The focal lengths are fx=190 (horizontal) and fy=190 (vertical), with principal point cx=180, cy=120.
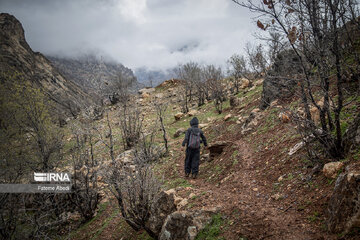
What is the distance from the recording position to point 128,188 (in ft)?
16.4

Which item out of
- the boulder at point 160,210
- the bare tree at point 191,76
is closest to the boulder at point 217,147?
the boulder at point 160,210

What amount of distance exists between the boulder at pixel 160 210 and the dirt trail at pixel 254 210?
988 millimetres

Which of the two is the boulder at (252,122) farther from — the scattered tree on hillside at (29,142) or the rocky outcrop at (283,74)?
the scattered tree on hillside at (29,142)

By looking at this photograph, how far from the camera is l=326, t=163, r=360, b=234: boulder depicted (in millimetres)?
2256

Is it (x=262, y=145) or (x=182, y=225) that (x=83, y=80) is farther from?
(x=262, y=145)

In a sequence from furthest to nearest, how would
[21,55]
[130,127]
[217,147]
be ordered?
[21,55] → [130,127] → [217,147]

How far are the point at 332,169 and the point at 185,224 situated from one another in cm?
290

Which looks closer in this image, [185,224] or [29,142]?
[185,224]

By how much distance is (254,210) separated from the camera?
3.56 m

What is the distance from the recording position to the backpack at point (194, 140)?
6.93 metres

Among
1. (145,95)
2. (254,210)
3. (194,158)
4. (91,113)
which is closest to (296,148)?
(254,210)

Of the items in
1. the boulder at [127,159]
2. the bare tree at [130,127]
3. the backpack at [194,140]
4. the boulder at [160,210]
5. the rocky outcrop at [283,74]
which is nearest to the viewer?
the rocky outcrop at [283,74]

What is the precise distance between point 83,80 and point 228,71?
20.3 m

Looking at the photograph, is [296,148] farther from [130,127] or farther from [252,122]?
[130,127]
